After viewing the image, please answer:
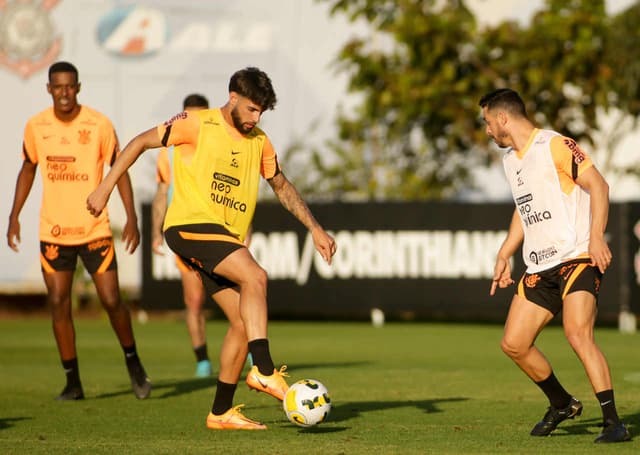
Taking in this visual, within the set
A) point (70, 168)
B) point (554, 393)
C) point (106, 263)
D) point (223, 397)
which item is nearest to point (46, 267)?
point (106, 263)

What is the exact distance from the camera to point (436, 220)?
2173cm

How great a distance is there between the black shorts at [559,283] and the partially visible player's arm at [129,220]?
335 cm

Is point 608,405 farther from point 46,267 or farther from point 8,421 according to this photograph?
point 46,267

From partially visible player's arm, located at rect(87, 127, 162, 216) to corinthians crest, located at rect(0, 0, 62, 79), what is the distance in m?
22.5

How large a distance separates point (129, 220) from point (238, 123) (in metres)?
2.40

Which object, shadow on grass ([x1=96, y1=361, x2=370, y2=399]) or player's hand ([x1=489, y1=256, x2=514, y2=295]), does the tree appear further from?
player's hand ([x1=489, y1=256, x2=514, y2=295])

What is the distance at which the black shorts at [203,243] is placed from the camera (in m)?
8.70

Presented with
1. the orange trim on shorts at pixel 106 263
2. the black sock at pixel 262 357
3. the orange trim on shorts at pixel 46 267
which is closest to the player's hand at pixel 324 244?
the black sock at pixel 262 357

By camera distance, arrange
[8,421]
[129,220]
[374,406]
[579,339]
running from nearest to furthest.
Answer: [579,339] → [8,421] → [374,406] → [129,220]

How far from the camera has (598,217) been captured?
802 centimetres

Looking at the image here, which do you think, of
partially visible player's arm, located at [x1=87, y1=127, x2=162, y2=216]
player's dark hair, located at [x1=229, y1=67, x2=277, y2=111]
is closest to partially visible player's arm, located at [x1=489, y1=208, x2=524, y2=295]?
player's dark hair, located at [x1=229, y1=67, x2=277, y2=111]

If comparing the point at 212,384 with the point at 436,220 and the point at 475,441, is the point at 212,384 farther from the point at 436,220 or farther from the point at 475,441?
the point at 436,220

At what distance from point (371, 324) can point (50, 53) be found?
11.4 m

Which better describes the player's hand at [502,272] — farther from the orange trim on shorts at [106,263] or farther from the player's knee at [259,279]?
the orange trim on shorts at [106,263]
